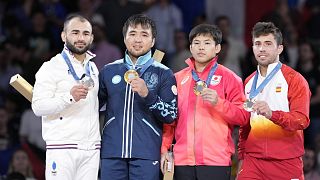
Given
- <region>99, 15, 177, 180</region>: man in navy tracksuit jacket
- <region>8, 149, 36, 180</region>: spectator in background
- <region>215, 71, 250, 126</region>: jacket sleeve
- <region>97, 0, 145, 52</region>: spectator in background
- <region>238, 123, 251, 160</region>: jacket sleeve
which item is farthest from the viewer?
<region>97, 0, 145, 52</region>: spectator in background

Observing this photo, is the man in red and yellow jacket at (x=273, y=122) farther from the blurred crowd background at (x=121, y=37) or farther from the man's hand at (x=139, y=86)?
the blurred crowd background at (x=121, y=37)

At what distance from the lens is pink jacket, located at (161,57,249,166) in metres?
8.05

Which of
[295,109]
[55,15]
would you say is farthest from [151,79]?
[55,15]

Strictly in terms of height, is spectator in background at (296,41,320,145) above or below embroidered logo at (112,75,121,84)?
above

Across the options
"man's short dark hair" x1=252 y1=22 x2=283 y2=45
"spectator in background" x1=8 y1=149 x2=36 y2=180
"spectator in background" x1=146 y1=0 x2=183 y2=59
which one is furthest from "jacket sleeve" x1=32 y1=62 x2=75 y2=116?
"spectator in background" x1=146 y1=0 x2=183 y2=59

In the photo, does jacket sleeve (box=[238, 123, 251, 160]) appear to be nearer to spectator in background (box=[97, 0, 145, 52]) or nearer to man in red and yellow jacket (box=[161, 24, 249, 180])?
man in red and yellow jacket (box=[161, 24, 249, 180])

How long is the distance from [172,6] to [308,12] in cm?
237

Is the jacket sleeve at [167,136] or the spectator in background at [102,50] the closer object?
the jacket sleeve at [167,136]

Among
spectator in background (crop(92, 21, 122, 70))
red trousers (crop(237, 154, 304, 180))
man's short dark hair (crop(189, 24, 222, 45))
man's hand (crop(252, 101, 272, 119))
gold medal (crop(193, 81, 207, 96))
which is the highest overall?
spectator in background (crop(92, 21, 122, 70))

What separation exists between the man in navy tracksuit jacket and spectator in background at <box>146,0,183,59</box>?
559 cm

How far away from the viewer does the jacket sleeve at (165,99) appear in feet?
26.2

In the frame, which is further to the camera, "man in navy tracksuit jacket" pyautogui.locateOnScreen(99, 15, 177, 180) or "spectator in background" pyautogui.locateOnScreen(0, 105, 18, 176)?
"spectator in background" pyautogui.locateOnScreen(0, 105, 18, 176)

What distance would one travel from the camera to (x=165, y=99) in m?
8.12

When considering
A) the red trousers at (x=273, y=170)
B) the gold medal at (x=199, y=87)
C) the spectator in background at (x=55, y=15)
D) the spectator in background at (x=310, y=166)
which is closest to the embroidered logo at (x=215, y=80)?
the gold medal at (x=199, y=87)
